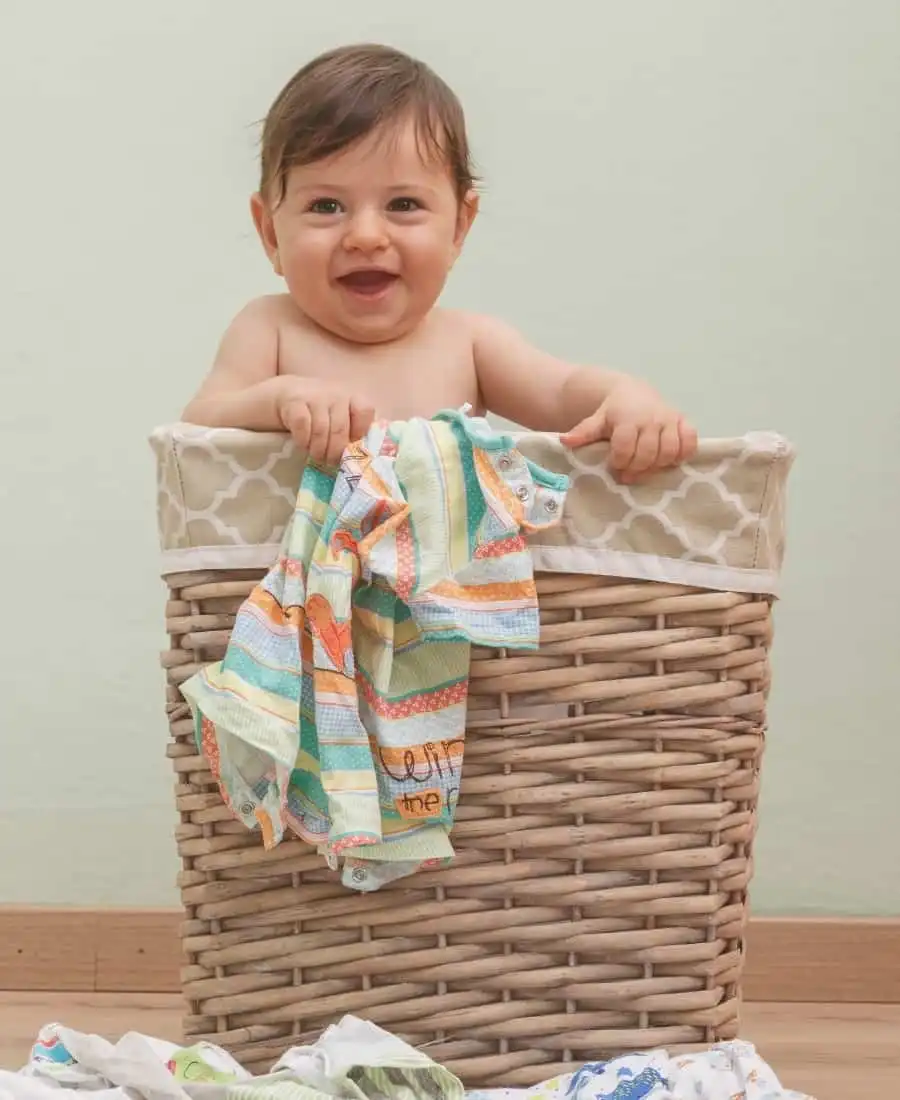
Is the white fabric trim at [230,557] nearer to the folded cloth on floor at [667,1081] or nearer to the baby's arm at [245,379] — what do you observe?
the baby's arm at [245,379]

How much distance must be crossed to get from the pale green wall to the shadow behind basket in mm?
505

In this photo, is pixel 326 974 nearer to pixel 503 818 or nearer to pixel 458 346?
pixel 503 818

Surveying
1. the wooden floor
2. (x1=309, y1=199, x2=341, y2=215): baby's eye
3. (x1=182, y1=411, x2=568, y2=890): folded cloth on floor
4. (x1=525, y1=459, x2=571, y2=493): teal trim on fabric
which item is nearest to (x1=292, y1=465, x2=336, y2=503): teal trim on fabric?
(x1=182, y1=411, x2=568, y2=890): folded cloth on floor

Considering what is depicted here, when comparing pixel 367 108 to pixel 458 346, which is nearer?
pixel 367 108

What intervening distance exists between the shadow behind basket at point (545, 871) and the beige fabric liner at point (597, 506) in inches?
0.6

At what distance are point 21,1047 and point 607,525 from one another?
667mm

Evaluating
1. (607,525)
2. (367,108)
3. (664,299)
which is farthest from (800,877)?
(367,108)

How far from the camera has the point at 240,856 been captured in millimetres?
840

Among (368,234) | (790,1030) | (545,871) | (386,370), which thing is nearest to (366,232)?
(368,234)

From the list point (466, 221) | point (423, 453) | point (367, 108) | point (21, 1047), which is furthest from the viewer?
point (21, 1047)

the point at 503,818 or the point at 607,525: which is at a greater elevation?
the point at 607,525

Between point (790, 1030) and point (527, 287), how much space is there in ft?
2.27

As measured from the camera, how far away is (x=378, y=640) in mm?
795

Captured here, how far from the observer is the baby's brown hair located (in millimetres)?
911
